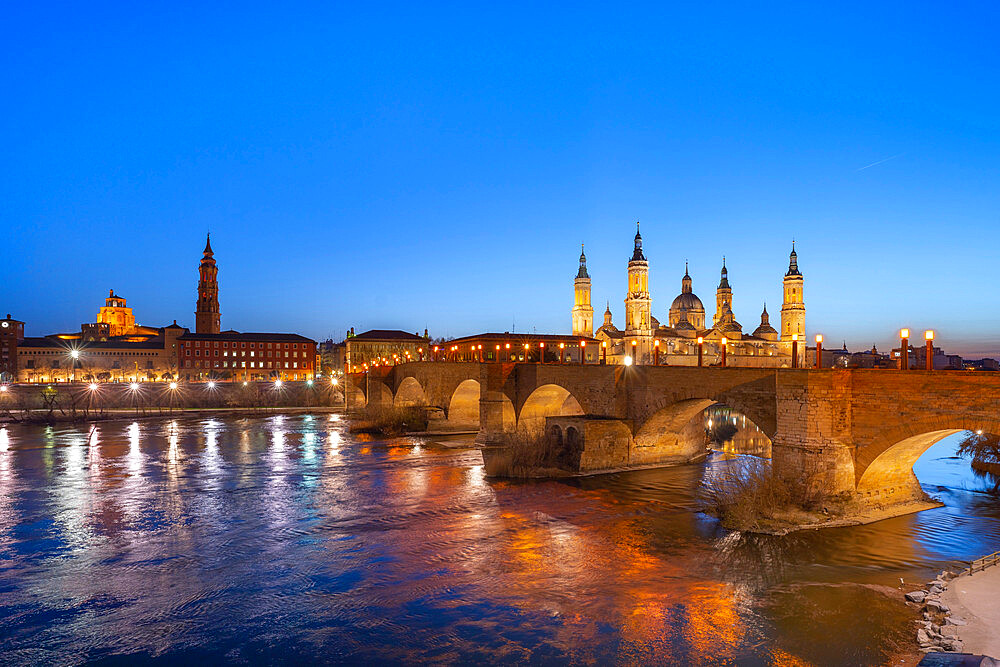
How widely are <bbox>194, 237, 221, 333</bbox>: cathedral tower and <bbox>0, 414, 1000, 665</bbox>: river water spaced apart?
3922 inches

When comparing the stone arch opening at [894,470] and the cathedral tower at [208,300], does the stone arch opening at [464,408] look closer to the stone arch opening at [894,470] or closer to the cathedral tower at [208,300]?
the stone arch opening at [894,470]

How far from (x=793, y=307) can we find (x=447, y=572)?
314ft

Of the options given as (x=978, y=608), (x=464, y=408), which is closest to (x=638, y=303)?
(x=464, y=408)

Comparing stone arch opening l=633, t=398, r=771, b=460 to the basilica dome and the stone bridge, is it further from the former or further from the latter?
the basilica dome

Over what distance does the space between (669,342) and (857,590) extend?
8114 cm

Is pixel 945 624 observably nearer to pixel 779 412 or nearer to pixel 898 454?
pixel 898 454

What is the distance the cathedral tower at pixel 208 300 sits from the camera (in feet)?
391

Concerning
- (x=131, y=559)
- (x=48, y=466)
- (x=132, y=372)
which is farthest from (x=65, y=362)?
(x=131, y=559)

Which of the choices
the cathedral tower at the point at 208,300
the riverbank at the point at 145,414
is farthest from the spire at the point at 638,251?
the cathedral tower at the point at 208,300

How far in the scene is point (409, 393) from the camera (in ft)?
172

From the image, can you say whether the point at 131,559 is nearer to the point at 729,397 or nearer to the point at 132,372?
the point at 729,397

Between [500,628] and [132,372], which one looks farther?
[132,372]

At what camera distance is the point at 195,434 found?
→ 44.3 metres

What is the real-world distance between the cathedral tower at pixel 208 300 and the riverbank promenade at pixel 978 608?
124151mm
